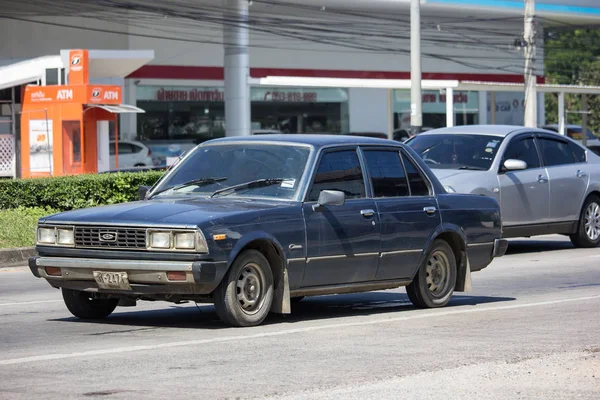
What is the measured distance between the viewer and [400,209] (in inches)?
416

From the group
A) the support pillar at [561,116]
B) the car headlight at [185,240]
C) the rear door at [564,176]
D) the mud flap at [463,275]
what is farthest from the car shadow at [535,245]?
the support pillar at [561,116]

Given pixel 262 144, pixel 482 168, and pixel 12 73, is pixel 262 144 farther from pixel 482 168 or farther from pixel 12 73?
pixel 12 73

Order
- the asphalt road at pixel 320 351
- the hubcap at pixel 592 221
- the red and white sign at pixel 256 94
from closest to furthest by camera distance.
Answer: the asphalt road at pixel 320 351 < the hubcap at pixel 592 221 < the red and white sign at pixel 256 94

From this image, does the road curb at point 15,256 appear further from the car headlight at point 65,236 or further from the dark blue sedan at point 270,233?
the car headlight at point 65,236

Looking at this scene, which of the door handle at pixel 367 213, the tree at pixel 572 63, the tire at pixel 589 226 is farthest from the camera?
the tree at pixel 572 63

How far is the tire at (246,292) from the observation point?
9047 mm

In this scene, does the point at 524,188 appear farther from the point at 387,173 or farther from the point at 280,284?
the point at 280,284

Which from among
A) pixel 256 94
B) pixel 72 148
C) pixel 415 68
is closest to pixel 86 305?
pixel 415 68

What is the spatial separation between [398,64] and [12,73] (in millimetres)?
28101

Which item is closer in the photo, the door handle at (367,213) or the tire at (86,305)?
the tire at (86,305)

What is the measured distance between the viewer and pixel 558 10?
188 feet

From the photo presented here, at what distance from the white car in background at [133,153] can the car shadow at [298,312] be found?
3356 centimetres

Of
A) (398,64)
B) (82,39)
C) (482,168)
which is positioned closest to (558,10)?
(398,64)

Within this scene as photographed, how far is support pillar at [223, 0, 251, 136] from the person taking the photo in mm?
46438
